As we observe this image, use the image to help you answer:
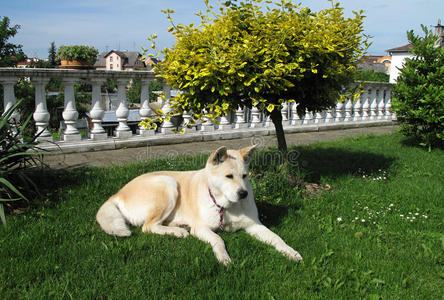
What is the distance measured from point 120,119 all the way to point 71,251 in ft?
13.5

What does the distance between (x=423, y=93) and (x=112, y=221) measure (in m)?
6.87

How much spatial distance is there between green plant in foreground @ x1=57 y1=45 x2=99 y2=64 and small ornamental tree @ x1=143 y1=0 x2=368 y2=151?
2.75 m

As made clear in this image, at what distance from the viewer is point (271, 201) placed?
448 cm

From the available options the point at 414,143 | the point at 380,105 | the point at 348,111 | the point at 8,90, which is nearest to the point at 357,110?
the point at 348,111

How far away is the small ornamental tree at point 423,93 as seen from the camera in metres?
7.26

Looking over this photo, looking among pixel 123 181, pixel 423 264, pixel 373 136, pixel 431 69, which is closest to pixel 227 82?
pixel 123 181

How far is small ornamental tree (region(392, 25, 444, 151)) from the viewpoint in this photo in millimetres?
7262

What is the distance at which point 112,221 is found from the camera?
133 inches

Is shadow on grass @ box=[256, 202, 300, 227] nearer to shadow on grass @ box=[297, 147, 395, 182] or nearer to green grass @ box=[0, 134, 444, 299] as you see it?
green grass @ box=[0, 134, 444, 299]

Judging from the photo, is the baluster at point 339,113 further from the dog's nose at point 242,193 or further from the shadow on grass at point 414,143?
the dog's nose at point 242,193

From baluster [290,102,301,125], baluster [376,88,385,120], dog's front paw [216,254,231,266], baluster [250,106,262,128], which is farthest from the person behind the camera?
baluster [376,88,385,120]

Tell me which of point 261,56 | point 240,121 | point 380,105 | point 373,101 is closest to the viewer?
point 261,56

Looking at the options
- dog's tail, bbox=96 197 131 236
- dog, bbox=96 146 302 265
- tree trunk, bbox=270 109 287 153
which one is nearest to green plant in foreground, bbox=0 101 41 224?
dog's tail, bbox=96 197 131 236

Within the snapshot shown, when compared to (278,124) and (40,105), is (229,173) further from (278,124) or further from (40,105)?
(40,105)
